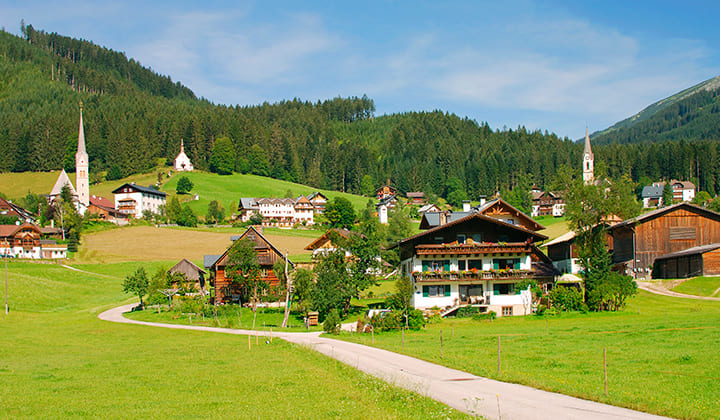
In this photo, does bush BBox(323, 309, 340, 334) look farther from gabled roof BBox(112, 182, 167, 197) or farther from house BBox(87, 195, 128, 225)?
gabled roof BBox(112, 182, 167, 197)

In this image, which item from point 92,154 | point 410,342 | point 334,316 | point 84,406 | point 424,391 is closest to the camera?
point 84,406

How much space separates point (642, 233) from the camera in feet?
221

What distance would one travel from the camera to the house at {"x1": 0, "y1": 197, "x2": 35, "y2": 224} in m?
138

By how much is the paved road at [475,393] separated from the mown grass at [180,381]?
94 centimetres

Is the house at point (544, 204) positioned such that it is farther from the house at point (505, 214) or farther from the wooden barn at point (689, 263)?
the wooden barn at point (689, 263)

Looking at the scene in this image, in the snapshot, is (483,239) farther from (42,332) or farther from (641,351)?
(42,332)

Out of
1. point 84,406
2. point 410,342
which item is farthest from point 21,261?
point 84,406

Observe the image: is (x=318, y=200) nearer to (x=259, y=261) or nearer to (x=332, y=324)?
(x=259, y=261)

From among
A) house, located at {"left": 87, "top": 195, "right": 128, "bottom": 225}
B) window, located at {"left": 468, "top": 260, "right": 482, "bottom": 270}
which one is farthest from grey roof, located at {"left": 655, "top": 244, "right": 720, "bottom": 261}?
house, located at {"left": 87, "top": 195, "right": 128, "bottom": 225}

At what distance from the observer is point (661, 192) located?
557 ft

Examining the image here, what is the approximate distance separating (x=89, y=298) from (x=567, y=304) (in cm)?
5793

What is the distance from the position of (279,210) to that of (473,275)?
111m

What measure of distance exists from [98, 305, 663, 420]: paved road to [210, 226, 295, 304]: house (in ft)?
140

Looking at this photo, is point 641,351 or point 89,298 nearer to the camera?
point 641,351
